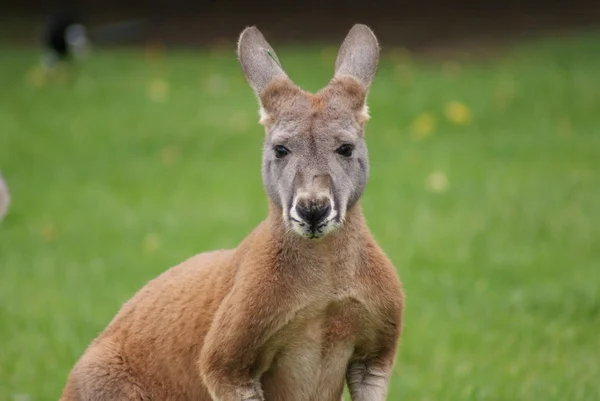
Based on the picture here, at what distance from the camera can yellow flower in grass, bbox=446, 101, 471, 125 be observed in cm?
1148

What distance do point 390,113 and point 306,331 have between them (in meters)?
8.18

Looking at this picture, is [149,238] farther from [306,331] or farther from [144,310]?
[306,331]

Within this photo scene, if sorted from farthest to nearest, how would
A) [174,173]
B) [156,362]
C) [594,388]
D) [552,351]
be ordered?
1. [174,173]
2. [552,351]
3. [594,388]
4. [156,362]

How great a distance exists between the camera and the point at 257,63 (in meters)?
3.85

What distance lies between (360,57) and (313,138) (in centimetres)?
49

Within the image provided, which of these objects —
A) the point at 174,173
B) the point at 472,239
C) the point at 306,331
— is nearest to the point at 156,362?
the point at 306,331

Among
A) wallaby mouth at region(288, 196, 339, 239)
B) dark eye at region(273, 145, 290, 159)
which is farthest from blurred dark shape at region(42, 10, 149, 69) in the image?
wallaby mouth at region(288, 196, 339, 239)

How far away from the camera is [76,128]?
11859 millimetres

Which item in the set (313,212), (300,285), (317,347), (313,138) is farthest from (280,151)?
(317,347)

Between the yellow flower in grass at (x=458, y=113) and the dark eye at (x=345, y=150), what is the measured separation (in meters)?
7.98

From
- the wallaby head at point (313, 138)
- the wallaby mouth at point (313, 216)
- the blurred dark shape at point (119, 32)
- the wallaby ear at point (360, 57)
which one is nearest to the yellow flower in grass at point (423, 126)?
the blurred dark shape at point (119, 32)

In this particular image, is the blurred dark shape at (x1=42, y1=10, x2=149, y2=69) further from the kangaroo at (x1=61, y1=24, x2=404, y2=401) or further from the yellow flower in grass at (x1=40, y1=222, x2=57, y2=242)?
the kangaroo at (x1=61, y1=24, x2=404, y2=401)

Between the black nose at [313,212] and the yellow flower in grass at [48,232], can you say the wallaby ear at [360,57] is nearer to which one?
the black nose at [313,212]

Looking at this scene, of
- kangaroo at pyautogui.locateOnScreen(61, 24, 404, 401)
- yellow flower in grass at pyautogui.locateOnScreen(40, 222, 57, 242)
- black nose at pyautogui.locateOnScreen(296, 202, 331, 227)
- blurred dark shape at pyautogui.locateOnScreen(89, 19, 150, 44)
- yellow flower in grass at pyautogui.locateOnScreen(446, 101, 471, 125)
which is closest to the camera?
black nose at pyautogui.locateOnScreen(296, 202, 331, 227)
